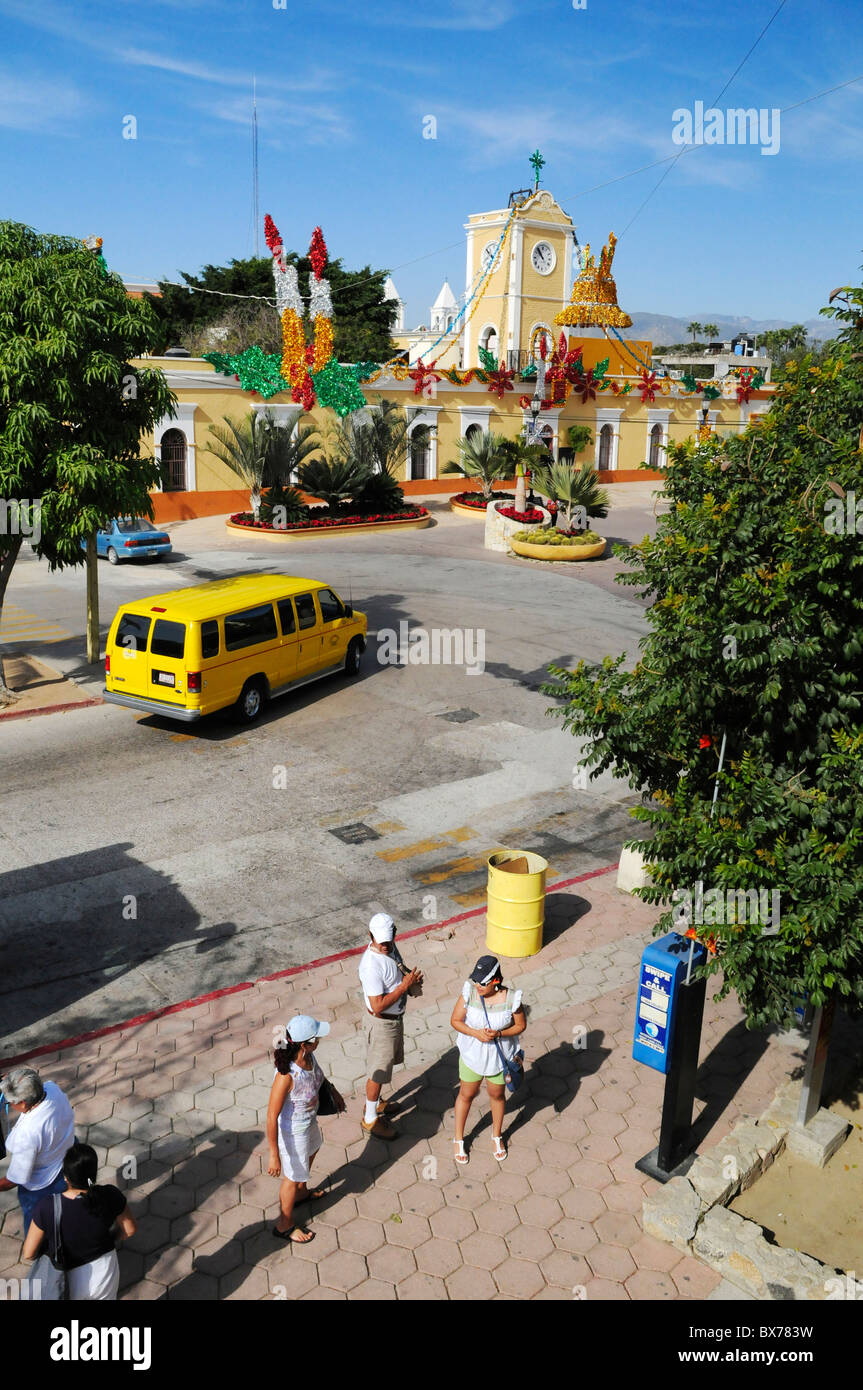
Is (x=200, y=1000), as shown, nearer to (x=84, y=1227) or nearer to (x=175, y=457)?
(x=84, y=1227)

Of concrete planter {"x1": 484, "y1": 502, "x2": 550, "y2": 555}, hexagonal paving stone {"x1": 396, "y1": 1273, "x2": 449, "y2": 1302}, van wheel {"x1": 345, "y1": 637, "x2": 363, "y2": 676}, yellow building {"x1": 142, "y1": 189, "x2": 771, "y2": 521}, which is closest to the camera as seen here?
hexagonal paving stone {"x1": 396, "y1": 1273, "x2": 449, "y2": 1302}

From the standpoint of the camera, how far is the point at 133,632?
14.3 meters

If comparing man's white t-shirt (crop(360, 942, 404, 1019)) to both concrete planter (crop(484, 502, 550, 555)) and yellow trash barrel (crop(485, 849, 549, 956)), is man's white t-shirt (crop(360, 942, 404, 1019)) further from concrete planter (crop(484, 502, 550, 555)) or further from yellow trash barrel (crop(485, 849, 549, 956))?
concrete planter (crop(484, 502, 550, 555))

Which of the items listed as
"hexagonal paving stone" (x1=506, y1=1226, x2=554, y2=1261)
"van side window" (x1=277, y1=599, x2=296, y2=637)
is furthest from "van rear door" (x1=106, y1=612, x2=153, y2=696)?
"hexagonal paving stone" (x1=506, y1=1226, x2=554, y2=1261)

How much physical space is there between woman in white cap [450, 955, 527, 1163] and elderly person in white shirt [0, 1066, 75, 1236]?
95.3 inches

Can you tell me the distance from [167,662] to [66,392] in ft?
12.9

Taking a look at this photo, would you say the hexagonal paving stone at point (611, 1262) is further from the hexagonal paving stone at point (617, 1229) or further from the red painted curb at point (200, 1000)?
the red painted curb at point (200, 1000)

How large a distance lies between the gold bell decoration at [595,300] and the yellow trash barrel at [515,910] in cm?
4679

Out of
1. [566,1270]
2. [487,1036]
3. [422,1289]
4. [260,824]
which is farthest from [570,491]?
[422,1289]

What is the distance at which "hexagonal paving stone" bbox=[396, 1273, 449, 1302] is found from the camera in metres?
5.62

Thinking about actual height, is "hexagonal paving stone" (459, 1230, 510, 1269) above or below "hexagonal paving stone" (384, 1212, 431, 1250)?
above

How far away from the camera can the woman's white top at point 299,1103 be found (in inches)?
231
